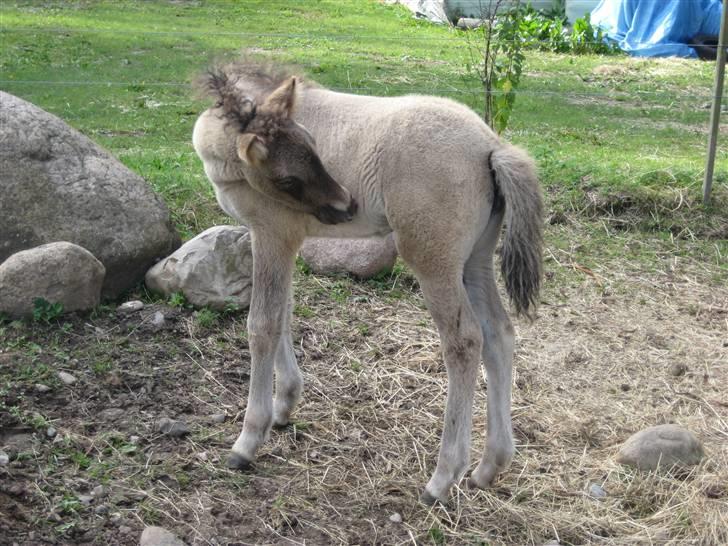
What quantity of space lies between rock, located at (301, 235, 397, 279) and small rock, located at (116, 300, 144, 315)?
1.38 meters

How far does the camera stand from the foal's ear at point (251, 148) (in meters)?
4.47

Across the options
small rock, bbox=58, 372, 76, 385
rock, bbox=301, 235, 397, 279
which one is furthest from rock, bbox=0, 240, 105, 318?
rock, bbox=301, 235, 397, 279

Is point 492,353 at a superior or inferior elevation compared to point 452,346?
inferior

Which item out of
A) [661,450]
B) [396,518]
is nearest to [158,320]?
[396,518]

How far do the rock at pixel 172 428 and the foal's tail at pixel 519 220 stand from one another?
1.91 metres

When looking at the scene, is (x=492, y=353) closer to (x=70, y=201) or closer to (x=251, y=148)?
(x=251, y=148)

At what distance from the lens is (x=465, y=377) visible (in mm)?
4492

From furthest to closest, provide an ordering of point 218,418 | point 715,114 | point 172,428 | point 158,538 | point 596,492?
1. point 715,114
2. point 218,418
3. point 172,428
4. point 596,492
5. point 158,538

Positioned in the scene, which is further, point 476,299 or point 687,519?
point 476,299

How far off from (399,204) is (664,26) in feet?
53.8

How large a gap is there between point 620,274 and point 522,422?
2.36 meters

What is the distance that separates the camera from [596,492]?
15.4 ft

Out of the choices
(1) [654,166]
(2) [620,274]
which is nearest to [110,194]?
(2) [620,274]

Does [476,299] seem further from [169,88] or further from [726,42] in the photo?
[169,88]
